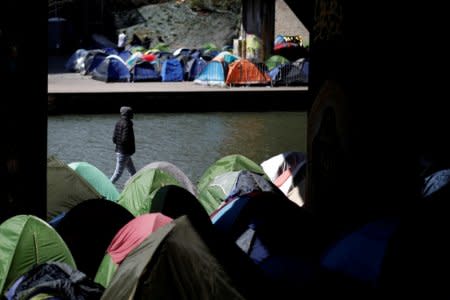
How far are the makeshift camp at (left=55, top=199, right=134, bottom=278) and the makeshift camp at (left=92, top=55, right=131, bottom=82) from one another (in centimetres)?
1747

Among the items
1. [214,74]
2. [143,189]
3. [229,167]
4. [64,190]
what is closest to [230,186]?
[143,189]

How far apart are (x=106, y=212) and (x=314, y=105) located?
3.23 meters

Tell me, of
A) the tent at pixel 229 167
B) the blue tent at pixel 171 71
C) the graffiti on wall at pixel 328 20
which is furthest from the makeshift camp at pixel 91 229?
the blue tent at pixel 171 71

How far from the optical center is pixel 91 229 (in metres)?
8.65

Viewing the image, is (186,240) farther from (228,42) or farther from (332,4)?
(228,42)

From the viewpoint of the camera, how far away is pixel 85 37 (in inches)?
1596

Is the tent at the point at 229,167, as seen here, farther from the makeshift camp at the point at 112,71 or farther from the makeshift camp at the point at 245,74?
the makeshift camp at the point at 112,71

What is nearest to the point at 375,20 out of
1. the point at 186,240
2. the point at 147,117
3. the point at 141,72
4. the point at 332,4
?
the point at 332,4

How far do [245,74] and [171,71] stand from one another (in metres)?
3.38

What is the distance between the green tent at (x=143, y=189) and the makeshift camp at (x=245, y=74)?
14.0m

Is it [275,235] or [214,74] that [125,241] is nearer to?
[275,235]

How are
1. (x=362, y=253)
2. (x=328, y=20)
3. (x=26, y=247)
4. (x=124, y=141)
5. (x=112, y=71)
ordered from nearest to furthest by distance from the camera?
1. (x=362, y=253)
2. (x=26, y=247)
3. (x=328, y=20)
4. (x=124, y=141)
5. (x=112, y=71)

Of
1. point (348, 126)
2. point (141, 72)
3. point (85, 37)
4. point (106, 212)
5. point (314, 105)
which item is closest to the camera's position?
point (106, 212)

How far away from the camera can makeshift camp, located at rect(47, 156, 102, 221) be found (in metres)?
10.5
